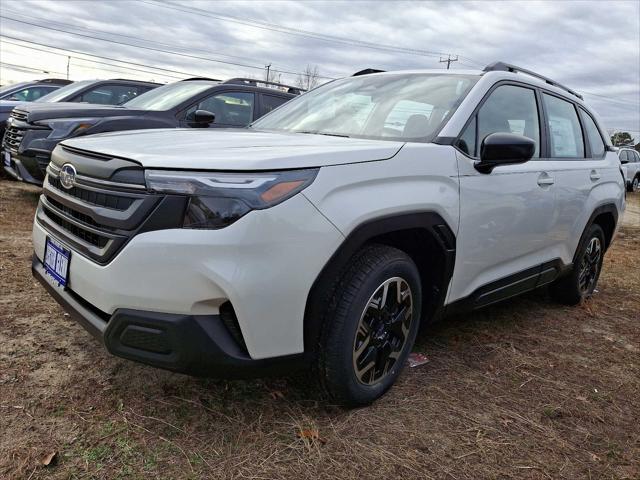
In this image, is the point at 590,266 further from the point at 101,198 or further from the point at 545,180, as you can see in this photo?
the point at 101,198

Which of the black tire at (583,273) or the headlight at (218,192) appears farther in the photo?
the black tire at (583,273)

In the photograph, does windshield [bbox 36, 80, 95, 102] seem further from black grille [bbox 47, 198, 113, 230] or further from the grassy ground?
black grille [bbox 47, 198, 113, 230]

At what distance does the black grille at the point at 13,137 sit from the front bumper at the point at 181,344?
5.27 m

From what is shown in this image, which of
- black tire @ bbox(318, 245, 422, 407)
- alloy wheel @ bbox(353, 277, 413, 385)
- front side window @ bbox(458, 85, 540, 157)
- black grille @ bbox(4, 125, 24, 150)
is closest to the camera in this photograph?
black tire @ bbox(318, 245, 422, 407)

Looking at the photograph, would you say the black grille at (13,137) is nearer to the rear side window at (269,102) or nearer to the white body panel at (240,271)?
the rear side window at (269,102)

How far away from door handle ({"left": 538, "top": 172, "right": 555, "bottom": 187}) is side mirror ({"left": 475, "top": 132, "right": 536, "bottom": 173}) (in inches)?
26.5

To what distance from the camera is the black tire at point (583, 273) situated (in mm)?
4352

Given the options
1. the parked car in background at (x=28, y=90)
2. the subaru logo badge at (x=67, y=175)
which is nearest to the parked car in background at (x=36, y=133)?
the parked car in background at (x=28, y=90)

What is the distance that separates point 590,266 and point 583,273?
0.57 feet

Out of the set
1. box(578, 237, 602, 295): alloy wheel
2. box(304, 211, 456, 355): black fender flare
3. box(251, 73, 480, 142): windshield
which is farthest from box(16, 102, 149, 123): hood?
box(578, 237, 602, 295): alloy wheel

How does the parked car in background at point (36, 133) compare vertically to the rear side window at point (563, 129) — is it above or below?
below

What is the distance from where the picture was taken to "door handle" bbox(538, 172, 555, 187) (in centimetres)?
345

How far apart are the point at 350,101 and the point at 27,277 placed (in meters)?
2.64

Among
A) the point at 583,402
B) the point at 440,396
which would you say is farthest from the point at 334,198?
the point at 583,402
